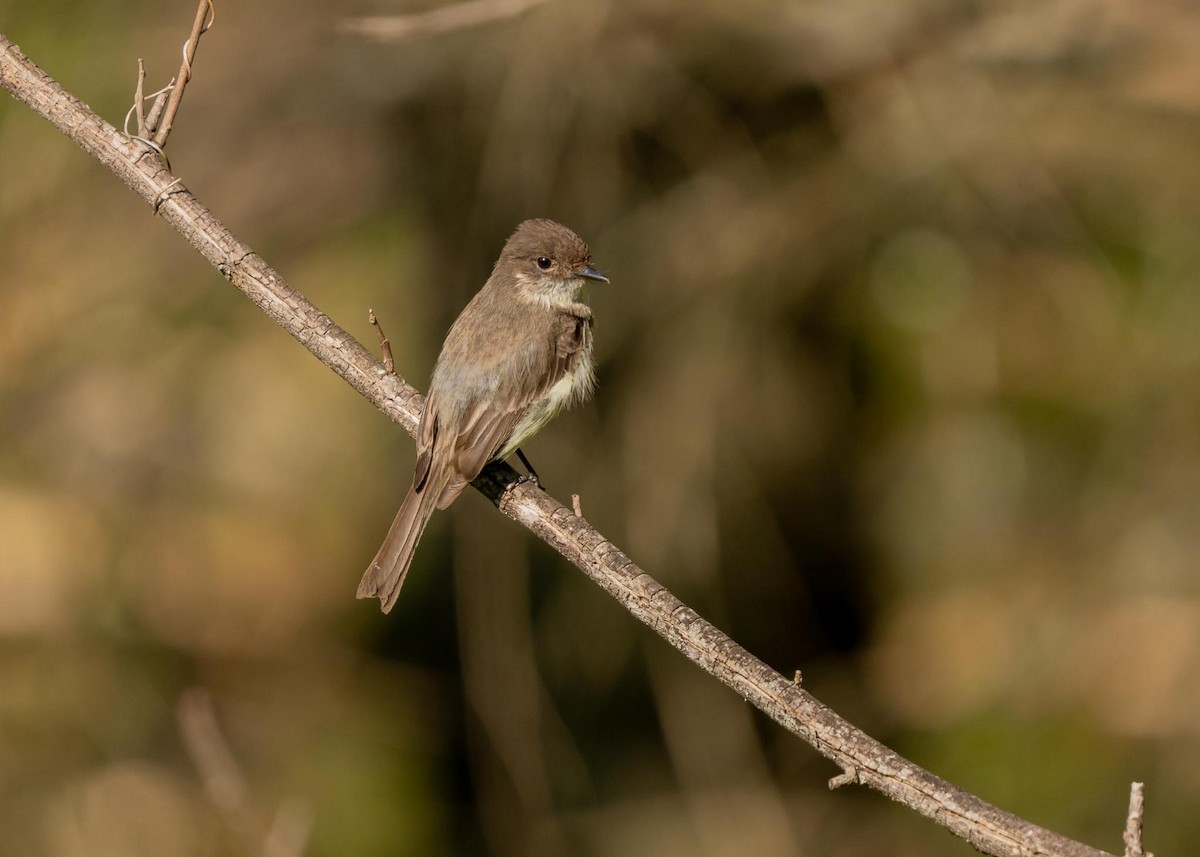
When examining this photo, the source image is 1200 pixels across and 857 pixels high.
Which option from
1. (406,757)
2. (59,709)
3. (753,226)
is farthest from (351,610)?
(753,226)

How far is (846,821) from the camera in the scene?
25.1 feet

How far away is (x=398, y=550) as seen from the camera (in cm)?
479

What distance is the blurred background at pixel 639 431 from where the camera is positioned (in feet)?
22.0

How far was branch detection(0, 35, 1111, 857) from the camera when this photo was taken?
300 cm

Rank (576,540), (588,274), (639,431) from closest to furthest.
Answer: (576,540) < (588,274) < (639,431)

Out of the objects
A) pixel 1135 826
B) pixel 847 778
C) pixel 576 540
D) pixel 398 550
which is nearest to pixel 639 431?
pixel 398 550

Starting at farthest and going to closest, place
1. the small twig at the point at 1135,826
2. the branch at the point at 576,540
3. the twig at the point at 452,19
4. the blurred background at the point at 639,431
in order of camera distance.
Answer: the blurred background at the point at 639,431 → the twig at the point at 452,19 → the branch at the point at 576,540 → the small twig at the point at 1135,826

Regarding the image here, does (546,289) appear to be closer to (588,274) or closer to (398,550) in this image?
(588,274)

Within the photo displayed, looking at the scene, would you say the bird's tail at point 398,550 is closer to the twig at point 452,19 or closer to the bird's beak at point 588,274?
the bird's beak at point 588,274

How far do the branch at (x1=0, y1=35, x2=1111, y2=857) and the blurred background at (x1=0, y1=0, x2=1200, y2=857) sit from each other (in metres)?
2.54

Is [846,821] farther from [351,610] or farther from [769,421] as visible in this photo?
[351,610]

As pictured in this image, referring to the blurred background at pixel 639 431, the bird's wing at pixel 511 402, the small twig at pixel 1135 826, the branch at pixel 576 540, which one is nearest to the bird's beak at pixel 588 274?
the bird's wing at pixel 511 402

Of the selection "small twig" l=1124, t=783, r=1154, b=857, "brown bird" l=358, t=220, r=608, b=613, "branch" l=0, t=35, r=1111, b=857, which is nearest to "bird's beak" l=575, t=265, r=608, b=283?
"brown bird" l=358, t=220, r=608, b=613

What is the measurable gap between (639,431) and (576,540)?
3357 millimetres
